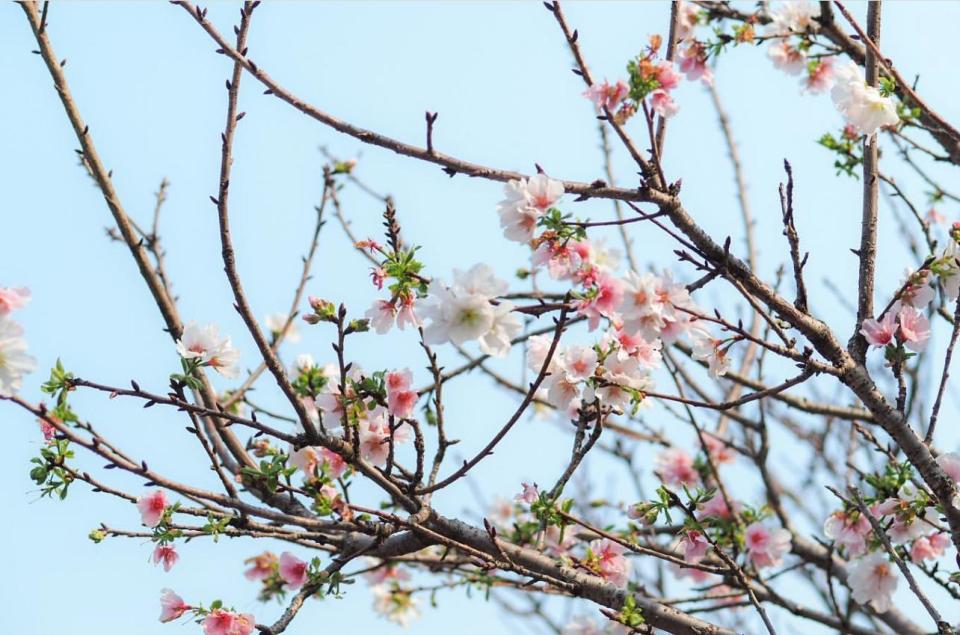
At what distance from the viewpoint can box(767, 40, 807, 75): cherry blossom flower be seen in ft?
13.6

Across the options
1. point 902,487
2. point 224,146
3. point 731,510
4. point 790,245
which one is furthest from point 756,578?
point 224,146

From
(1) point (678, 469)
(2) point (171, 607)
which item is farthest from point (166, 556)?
(1) point (678, 469)

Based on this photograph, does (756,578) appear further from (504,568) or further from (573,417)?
(504,568)

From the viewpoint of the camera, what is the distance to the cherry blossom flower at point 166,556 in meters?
2.75

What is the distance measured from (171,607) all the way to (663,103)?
191cm

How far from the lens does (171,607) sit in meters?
2.78

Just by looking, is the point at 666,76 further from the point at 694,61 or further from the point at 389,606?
the point at 389,606

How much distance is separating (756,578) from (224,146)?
260 centimetres

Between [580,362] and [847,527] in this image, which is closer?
[580,362]

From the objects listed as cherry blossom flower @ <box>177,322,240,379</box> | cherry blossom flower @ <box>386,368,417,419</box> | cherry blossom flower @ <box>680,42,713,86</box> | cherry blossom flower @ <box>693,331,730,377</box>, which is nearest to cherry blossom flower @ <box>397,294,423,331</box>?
cherry blossom flower @ <box>386,368,417,419</box>

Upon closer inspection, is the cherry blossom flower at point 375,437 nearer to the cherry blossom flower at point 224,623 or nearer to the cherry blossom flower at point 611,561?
the cherry blossom flower at point 224,623

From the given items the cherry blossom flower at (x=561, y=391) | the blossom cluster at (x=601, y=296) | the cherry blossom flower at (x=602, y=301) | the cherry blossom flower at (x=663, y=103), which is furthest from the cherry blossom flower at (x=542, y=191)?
the cherry blossom flower at (x=561, y=391)

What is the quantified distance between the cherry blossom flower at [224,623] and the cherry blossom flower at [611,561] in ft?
3.61

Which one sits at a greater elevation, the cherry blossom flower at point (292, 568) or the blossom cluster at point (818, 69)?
the blossom cluster at point (818, 69)
